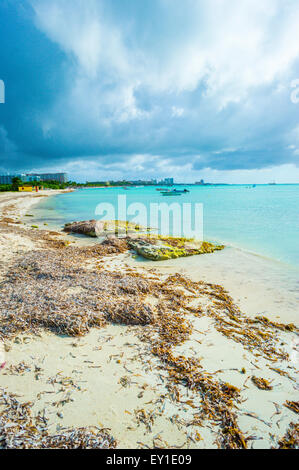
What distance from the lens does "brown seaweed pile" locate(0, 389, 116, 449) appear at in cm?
220

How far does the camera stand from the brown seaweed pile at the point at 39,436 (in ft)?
7.21

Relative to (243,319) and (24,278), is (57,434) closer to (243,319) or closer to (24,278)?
(243,319)

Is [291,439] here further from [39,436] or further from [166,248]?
[166,248]

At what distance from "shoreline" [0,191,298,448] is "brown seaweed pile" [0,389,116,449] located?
3.7 inches

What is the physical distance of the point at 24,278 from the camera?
603 cm

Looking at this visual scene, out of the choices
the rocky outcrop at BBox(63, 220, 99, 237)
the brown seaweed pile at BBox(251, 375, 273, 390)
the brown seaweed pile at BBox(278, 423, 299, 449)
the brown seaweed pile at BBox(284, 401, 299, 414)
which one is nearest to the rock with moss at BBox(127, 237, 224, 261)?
the rocky outcrop at BBox(63, 220, 99, 237)

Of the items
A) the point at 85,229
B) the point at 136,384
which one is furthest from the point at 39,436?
the point at 85,229

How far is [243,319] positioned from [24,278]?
5.66 m

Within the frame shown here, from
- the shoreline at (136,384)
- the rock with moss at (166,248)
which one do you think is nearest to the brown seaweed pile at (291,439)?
the shoreline at (136,384)

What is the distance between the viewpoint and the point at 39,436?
7.43 feet

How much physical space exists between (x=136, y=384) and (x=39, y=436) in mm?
1193

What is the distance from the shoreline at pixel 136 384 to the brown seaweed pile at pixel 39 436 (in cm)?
9

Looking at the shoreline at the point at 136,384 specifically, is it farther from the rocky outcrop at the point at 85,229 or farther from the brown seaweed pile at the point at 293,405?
the rocky outcrop at the point at 85,229
